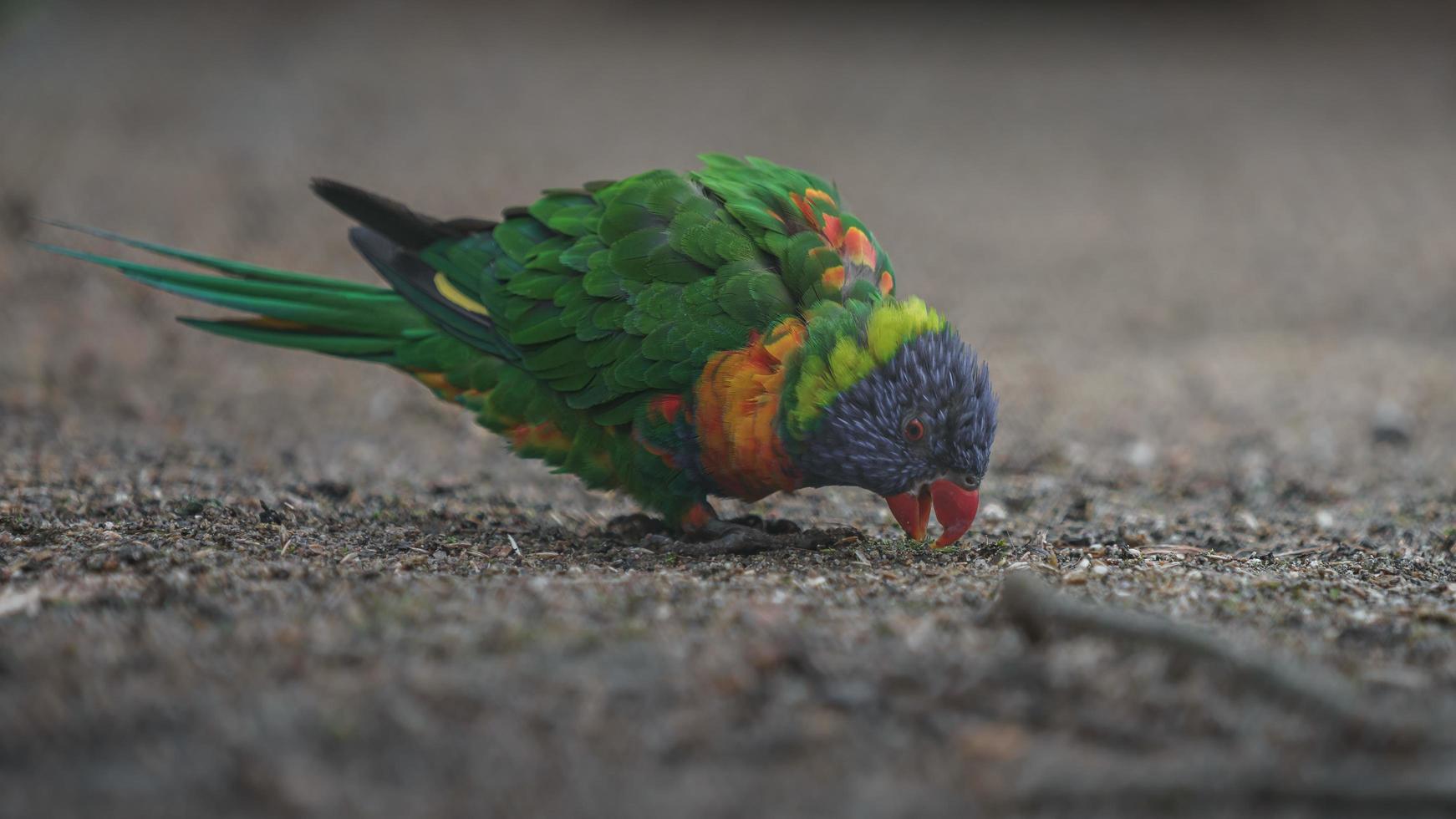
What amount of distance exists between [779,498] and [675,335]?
A: 1.70 m

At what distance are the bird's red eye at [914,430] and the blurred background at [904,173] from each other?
2327mm

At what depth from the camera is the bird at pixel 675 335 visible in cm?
322

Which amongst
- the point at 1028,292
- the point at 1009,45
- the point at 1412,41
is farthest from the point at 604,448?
the point at 1412,41

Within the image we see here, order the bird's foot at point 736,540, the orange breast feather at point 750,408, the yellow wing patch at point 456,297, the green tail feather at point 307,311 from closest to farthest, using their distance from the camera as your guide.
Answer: the orange breast feather at point 750,408 → the bird's foot at point 736,540 → the yellow wing patch at point 456,297 → the green tail feather at point 307,311

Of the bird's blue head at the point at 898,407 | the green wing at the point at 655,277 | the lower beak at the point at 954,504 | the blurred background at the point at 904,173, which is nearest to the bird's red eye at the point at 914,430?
the bird's blue head at the point at 898,407

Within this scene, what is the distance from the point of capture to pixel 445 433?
20.5 feet

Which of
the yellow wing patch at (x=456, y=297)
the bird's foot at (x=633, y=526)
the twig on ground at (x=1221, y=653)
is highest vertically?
the yellow wing patch at (x=456, y=297)

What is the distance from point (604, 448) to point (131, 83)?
9.35 m

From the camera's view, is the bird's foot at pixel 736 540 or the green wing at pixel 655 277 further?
the bird's foot at pixel 736 540

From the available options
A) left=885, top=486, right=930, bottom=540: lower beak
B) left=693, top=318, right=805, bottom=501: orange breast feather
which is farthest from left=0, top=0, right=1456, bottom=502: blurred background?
left=885, top=486, right=930, bottom=540: lower beak

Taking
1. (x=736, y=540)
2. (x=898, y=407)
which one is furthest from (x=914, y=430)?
(x=736, y=540)

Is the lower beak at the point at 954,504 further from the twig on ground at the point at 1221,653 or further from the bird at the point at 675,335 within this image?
the twig on ground at the point at 1221,653

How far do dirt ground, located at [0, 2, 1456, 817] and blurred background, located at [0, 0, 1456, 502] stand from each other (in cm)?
5

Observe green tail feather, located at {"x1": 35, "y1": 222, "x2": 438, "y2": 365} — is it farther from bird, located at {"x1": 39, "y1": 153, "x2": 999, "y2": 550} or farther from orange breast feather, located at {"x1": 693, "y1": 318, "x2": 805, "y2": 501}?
orange breast feather, located at {"x1": 693, "y1": 318, "x2": 805, "y2": 501}
